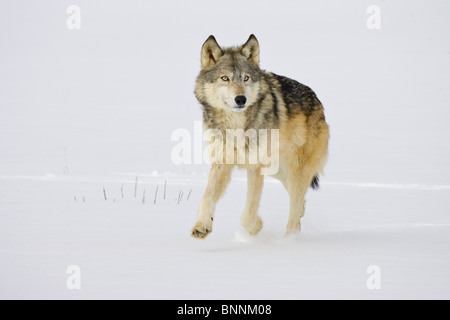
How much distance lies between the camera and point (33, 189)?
30.0 feet

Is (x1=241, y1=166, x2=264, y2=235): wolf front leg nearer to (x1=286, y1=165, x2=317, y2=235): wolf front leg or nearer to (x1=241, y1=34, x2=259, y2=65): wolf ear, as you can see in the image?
(x1=286, y1=165, x2=317, y2=235): wolf front leg

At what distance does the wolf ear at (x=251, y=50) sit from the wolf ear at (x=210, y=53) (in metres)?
0.27

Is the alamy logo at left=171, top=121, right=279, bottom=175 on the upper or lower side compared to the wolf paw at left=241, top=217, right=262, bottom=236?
upper

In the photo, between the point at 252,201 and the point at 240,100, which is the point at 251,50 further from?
the point at 252,201

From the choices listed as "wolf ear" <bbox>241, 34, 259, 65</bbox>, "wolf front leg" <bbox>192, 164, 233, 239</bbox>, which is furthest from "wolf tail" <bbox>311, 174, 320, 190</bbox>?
"wolf ear" <bbox>241, 34, 259, 65</bbox>

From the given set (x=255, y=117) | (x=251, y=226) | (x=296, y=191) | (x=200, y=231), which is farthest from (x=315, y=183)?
(x=200, y=231)

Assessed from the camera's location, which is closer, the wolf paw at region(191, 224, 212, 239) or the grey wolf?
the wolf paw at region(191, 224, 212, 239)

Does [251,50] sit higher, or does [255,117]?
[251,50]

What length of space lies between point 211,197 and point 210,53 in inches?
56.8

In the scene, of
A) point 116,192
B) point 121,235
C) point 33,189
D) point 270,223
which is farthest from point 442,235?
point 33,189

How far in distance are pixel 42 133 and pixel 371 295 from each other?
15890 millimetres

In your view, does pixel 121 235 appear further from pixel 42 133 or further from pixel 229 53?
pixel 42 133

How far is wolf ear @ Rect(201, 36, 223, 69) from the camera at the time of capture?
591cm

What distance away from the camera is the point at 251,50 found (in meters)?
6.14
